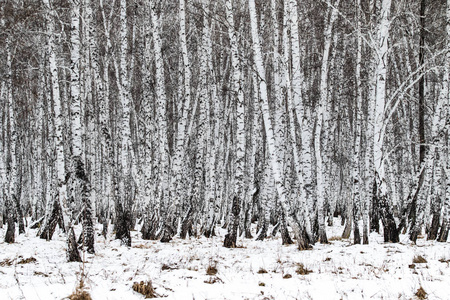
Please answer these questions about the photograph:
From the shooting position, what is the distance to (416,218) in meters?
10.9

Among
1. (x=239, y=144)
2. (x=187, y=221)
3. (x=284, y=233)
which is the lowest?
(x=284, y=233)

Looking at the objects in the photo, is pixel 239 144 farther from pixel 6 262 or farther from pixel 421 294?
pixel 421 294

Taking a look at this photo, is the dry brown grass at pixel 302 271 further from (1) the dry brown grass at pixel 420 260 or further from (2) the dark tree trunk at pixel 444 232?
(2) the dark tree trunk at pixel 444 232

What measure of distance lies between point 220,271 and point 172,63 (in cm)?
1925

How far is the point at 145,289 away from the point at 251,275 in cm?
210

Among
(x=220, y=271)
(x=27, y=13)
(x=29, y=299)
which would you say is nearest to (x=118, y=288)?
(x=29, y=299)

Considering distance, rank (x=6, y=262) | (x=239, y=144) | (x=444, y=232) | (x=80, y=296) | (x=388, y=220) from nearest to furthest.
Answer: (x=80, y=296) → (x=6, y=262) → (x=388, y=220) → (x=444, y=232) → (x=239, y=144)

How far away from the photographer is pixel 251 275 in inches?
264

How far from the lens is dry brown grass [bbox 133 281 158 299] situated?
5.40m

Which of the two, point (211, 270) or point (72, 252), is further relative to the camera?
point (72, 252)

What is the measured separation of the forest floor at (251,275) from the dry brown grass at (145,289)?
7 centimetres

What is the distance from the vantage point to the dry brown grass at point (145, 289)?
213 inches

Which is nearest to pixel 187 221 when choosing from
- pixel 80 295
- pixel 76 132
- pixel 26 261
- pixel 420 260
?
pixel 76 132

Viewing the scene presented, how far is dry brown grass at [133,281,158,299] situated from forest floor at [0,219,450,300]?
73mm
